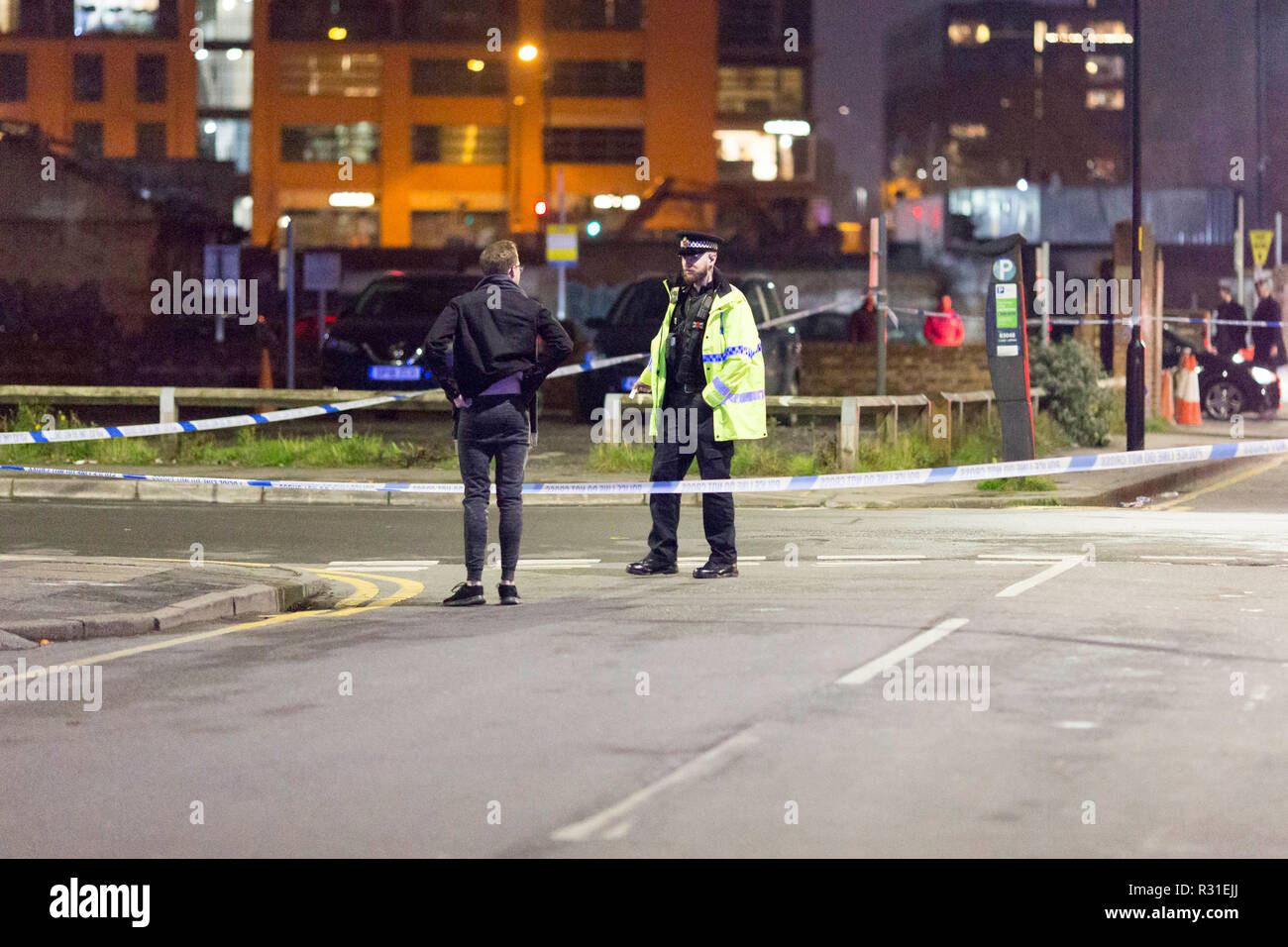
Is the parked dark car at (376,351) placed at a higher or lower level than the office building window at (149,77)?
lower

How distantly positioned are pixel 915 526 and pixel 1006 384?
4.29 m

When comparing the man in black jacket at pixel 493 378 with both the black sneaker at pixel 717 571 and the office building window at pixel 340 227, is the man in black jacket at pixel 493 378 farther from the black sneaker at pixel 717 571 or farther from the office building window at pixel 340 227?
the office building window at pixel 340 227

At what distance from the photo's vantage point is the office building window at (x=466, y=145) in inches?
2982

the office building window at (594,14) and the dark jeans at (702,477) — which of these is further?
the office building window at (594,14)

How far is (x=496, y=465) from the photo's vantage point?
1073 cm

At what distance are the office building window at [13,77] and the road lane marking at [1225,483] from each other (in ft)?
219

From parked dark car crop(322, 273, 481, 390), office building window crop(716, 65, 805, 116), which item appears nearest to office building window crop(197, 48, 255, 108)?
office building window crop(716, 65, 805, 116)

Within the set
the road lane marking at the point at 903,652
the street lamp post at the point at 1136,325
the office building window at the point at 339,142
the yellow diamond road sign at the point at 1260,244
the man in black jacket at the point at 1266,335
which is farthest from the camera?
the office building window at the point at 339,142

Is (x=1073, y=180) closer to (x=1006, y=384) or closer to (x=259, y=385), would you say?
(x=259, y=385)

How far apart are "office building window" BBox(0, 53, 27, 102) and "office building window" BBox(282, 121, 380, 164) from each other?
11759 mm

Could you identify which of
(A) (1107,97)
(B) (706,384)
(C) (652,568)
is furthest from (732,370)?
(A) (1107,97)

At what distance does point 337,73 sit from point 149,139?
33.6 ft

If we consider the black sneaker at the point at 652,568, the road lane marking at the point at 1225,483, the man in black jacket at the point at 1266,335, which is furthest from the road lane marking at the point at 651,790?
the man in black jacket at the point at 1266,335
